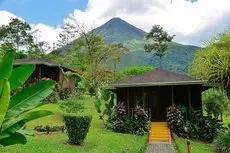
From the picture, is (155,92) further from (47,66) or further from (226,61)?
(47,66)

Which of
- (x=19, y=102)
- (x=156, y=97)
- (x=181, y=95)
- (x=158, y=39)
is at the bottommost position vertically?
(x=156, y=97)

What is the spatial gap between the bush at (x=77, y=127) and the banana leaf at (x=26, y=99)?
41.4ft

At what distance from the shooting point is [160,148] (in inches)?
671

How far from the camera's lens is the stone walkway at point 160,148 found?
16.2 meters

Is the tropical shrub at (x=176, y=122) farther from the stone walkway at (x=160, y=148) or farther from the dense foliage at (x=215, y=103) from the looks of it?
the dense foliage at (x=215, y=103)

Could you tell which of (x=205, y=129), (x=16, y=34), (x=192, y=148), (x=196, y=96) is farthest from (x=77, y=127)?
(x=16, y=34)

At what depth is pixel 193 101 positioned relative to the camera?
23.1 m

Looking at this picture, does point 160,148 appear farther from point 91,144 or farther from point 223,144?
point 91,144

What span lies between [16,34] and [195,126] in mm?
40370

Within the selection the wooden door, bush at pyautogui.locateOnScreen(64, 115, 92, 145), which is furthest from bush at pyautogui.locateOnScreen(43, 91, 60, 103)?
bush at pyautogui.locateOnScreen(64, 115, 92, 145)

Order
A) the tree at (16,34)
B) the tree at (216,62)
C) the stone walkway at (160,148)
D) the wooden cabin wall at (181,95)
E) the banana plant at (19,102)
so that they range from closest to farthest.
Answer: the banana plant at (19,102), the stone walkway at (160,148), the tree at (216,62), the wooden cabin wall at (181,95), the tree at (16,34)

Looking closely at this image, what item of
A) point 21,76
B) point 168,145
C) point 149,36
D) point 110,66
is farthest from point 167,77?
point 149,36

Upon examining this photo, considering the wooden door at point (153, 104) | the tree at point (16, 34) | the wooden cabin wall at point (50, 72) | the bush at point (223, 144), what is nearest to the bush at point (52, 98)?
the wooden cabin wall at point (50, 72)

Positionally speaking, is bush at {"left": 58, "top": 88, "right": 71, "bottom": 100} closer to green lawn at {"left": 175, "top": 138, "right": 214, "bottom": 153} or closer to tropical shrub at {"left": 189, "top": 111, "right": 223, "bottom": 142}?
tropical shrub at {"left": 189, "top": 111, "right": 223, "bottom": 142}
